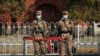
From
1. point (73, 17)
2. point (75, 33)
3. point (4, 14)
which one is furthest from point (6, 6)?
point (75, 33)

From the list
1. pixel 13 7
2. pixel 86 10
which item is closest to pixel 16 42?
pixel 86 10

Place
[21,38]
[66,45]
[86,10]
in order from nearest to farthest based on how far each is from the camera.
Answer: [66,45]
[21,38]
[86,10]

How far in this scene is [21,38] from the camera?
17703 millimetres

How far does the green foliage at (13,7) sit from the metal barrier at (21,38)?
9140mm

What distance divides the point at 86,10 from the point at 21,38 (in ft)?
30.1

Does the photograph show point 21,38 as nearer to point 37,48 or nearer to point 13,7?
point 37,48

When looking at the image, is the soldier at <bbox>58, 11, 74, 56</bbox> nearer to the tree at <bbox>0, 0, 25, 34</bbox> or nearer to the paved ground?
the paved ground

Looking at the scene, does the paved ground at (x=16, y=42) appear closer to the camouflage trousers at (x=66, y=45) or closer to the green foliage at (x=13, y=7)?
the camouflage trousers at (x=66, y=45)

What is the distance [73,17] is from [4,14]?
7732mm

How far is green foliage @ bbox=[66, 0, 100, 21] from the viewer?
2561 centimetres

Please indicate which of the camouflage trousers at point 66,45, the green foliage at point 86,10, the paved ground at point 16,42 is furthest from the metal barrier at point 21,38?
the green foliage at point 86,10

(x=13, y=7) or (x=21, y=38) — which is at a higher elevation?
(x=13, y=7)

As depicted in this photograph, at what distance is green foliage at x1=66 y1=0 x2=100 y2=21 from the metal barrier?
7.14 m

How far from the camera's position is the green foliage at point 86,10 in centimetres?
2561
